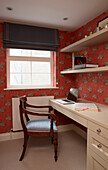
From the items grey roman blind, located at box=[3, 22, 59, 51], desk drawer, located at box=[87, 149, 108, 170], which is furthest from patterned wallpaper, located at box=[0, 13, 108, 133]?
desk drawer, located at box=[87, 149, 108, 170]

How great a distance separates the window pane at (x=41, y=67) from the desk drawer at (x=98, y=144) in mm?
1789

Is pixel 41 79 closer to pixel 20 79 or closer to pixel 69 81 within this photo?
pixel 20 79

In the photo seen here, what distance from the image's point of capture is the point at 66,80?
2904 millimetres

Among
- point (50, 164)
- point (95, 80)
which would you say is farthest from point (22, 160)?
point (95, 80)

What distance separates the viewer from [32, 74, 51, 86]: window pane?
2.78 metres

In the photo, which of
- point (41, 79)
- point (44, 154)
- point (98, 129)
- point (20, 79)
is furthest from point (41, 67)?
point (98, 129)

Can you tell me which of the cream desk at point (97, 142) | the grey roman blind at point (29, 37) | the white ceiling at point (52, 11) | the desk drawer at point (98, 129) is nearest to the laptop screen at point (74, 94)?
the cream desk at point (97, 142)

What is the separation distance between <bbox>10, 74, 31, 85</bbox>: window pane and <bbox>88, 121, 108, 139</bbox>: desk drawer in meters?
1.72

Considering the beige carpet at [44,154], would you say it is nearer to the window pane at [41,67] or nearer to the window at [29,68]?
the window at [29,68]

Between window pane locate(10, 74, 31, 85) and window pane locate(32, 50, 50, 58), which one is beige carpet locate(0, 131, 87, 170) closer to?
window pane locate(10, 74, 31, 85)

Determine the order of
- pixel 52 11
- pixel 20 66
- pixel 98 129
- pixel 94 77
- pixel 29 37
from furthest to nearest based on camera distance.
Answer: pixel 20 66
pixel 29 37
pixel 94 77
pixel 52 11
pixel 98 129

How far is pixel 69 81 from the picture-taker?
2934 millimetres

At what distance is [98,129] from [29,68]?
1941mm

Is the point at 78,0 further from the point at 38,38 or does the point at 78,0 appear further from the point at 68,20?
the point at 38,38
